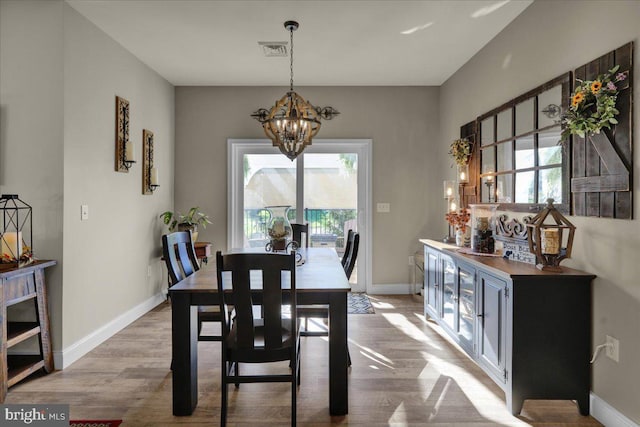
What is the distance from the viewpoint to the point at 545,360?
2.18 m

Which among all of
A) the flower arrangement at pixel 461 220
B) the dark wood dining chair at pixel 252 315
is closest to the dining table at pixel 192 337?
the dark wood dining chair at pixel 252 315

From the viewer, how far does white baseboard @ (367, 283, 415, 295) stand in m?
4.97

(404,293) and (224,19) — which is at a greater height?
(224,19)

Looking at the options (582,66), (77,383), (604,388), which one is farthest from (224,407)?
(582,66)

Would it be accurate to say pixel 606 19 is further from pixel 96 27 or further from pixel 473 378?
pixel 96 27

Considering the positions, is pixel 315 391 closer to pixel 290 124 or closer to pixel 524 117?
pixel 290 124

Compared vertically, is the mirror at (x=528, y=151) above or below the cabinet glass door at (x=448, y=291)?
above

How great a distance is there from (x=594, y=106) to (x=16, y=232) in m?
3.61

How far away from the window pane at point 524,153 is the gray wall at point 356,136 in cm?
192

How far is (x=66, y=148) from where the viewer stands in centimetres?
281

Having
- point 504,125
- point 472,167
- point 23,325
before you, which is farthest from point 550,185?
point 23,325

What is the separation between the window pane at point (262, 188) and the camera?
5043 mm

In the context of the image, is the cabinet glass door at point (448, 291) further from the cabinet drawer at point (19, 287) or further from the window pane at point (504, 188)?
the cabinet drawer at point (19, 287)

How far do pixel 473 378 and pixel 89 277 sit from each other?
3.05m
